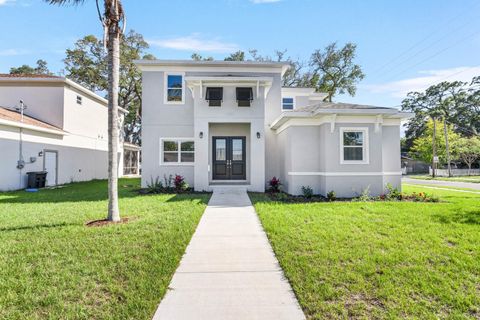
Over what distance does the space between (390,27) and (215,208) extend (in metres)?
13.0

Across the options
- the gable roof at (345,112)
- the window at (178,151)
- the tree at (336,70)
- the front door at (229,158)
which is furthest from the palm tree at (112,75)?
the tree at (336,70)

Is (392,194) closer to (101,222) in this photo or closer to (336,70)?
(101,222)

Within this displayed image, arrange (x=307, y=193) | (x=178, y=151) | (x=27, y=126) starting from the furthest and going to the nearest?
(x=27, y=126) < (x=178, y=151) < (x=307, y=193)

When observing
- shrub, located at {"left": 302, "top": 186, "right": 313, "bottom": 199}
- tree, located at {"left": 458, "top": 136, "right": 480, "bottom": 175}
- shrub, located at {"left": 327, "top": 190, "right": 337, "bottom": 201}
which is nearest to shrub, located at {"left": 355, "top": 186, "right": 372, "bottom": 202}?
shrub, located at {"left": 327, "top": 190, "right": 337, "bottom": 201}

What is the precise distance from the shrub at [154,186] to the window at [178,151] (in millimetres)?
1066

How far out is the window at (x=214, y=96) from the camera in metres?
12.3

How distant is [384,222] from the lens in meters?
6.59

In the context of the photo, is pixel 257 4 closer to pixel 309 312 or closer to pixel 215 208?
pixel 215 208

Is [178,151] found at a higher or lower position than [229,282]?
higher

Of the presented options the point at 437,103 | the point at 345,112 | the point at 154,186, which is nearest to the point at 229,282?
the point at 345,112

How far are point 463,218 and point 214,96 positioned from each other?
973cm

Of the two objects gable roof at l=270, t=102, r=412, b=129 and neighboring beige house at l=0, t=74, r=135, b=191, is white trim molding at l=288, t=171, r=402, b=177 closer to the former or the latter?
gable roof at l=270, t=102, r=412, b=129

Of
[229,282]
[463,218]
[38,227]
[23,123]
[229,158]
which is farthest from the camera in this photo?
[229,158]

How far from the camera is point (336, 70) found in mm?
29938
